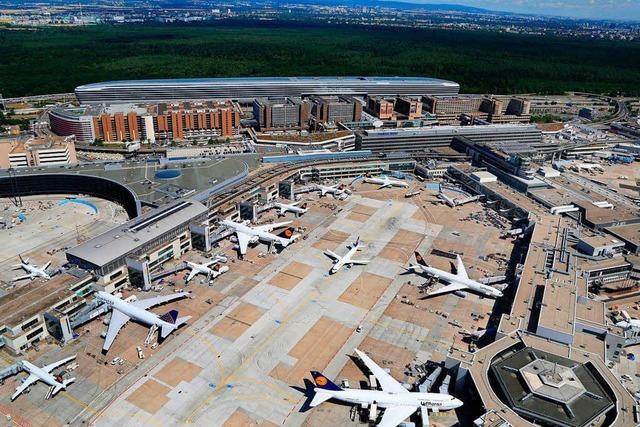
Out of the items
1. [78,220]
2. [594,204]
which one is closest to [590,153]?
[594,204]

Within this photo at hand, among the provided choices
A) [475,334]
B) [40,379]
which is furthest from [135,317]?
[475,334]

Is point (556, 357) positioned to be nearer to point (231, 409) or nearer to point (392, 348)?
point (392, 348)

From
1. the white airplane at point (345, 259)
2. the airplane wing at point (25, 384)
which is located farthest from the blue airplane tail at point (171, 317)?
the white airplane at point (345, 259)

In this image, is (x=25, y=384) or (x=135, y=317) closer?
(x=25, y=384)

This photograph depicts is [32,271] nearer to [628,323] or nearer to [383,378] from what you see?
[383,378]

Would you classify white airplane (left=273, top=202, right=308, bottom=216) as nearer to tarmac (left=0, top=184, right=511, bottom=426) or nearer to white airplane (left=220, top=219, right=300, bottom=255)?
tarmac (left=0, top=184, right=511, bottom=426)

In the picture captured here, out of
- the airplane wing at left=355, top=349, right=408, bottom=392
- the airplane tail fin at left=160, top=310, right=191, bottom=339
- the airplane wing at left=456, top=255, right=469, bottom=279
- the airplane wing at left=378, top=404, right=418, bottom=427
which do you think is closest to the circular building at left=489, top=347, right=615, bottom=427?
the airplane wing at left=378, top=404, right=418, bottom=427

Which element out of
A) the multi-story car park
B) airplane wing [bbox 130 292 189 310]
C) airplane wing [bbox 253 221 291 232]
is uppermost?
the multi-story car park
